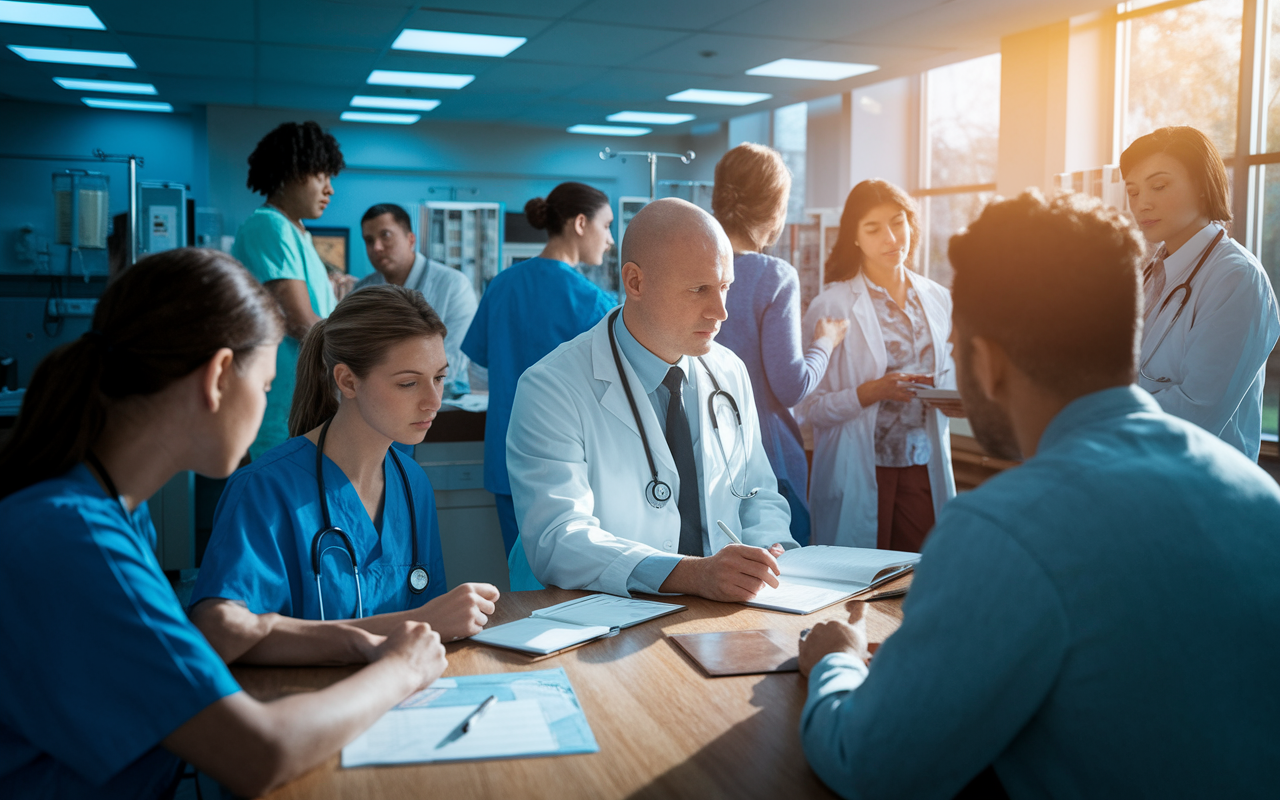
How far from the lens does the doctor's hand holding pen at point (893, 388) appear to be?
106 inches

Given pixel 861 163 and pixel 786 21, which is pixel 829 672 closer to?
pixel 786 21

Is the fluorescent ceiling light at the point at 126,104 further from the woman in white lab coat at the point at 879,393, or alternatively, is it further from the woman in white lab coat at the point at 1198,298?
the woman in white lab coat at the point at 1198,298

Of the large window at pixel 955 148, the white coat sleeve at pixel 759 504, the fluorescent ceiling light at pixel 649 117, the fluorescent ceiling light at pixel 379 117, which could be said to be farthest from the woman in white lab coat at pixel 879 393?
the fluorescent ceiling light at pixel 379 117

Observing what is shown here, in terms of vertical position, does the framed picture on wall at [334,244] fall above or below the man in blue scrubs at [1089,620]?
above

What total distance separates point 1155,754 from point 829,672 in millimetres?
327

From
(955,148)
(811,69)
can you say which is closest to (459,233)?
(811,69)

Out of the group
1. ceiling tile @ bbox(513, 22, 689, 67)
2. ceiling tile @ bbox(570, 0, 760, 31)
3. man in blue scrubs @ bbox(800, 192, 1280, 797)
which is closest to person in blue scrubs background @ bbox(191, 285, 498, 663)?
man in blue scrubs @ bbox(800, 192, 1280, 797)

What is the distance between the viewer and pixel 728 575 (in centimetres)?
154

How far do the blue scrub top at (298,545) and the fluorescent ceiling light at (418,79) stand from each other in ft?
20.4

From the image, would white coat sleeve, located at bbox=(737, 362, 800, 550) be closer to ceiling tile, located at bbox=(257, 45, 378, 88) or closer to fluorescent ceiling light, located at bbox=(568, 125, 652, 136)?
ceiling tile, located at bbox=(257, 45, 378, 88)

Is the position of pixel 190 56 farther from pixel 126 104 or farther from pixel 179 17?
pixel 126 104

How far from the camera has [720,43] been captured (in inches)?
245

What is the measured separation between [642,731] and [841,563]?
2.47 feet

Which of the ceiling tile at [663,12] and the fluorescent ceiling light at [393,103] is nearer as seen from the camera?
the ceiling tile at [663,12]
